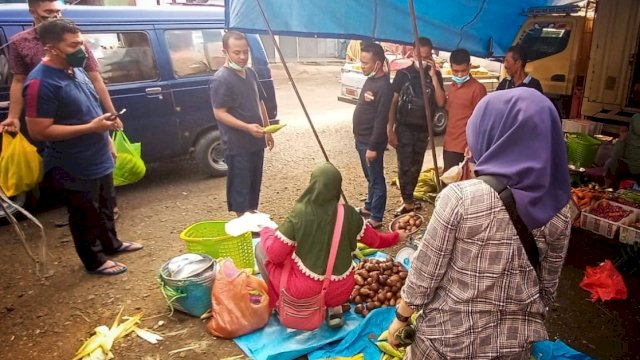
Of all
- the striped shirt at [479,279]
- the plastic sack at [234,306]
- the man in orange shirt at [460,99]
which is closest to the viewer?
the striped shirt at [479,279]

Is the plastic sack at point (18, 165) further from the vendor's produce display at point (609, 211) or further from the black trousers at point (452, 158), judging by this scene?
the vendor's produce display at point (609, 211)

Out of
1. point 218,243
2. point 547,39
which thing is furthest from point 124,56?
point 547,39

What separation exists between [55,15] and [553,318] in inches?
205

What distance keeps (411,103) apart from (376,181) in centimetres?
91

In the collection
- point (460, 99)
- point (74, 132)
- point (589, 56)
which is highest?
point (589, 56)

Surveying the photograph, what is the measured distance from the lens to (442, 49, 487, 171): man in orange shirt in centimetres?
459

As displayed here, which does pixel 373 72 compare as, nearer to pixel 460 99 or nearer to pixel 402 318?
pixel 460 99

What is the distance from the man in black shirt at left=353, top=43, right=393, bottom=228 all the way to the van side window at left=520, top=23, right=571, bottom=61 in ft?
9.13

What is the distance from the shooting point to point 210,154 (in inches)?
260

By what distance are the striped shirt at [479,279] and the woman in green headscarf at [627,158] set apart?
4362 mm

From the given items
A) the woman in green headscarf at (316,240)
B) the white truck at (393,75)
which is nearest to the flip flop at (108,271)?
the woman in green headscarf at (316,240)

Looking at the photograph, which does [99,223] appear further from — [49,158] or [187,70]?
[187,70]

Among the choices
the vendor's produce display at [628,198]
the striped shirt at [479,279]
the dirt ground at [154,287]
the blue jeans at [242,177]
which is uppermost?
the striped shirt at [479,279]

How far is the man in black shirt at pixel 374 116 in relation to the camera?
4.55 m
